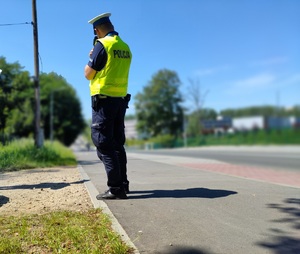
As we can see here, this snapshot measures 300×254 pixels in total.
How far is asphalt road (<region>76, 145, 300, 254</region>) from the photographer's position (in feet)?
10.1

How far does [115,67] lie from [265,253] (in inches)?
107

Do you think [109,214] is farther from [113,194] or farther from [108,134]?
[108,134]

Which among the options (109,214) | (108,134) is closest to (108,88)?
(108,134)

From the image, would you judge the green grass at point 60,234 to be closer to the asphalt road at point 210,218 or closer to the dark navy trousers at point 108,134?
the asphalt road at point 210,218

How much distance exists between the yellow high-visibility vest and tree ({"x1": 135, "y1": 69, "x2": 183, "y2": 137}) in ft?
186

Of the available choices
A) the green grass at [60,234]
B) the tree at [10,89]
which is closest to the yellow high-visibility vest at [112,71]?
the green grass at [60,234]

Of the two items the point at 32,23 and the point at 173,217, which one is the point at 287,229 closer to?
the point at 173,217

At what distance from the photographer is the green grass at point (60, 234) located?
2.93 meters

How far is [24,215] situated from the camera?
3805mm

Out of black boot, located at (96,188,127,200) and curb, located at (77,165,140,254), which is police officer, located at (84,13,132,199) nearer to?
black boot, located at (96,188,127,200)

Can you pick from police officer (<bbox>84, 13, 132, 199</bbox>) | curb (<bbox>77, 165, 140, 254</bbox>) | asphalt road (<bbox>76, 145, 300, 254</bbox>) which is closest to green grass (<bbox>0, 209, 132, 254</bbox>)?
curb (<bbox>77, 165, 140, 254</bbox>)

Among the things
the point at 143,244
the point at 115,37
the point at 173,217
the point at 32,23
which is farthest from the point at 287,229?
the point at 32,23

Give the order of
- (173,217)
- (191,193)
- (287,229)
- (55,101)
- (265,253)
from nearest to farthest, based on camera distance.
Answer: (265,253)
(287,229)
(173,217)
(191,193)
(55,101)

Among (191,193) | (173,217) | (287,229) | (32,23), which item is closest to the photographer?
(287,229)
